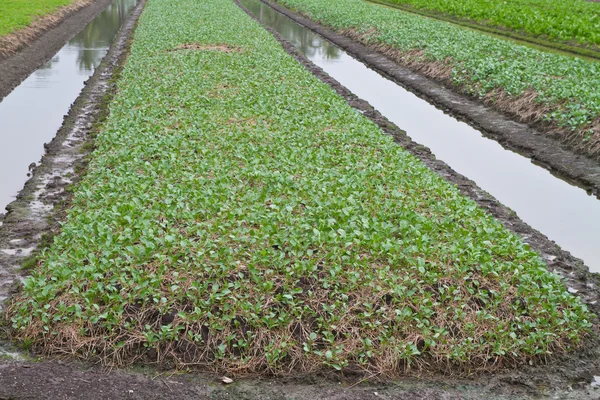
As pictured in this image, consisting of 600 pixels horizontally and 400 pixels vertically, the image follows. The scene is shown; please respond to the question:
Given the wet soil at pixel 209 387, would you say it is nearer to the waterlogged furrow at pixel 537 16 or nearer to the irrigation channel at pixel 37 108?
the irrigation channel at pixel 37 108

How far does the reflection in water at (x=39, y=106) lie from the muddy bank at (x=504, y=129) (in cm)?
1056

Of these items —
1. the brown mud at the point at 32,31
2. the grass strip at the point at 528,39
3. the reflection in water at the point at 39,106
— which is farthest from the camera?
the grass strip at the point at 528,39

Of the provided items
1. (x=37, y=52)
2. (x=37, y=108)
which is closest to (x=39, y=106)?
(x=37, y=108)

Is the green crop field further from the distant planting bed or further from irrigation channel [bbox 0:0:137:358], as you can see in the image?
the distant planting bed

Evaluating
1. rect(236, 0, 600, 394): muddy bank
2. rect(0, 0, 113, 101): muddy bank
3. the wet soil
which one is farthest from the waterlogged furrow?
the wet soil

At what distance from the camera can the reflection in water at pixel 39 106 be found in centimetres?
1266

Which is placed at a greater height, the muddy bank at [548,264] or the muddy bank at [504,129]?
the muddy bank at [504,129]

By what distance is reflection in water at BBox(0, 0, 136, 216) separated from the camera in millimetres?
12664

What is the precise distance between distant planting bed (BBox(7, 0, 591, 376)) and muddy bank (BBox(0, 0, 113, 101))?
399 inches

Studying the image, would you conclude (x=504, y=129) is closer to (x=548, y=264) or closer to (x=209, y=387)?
(x=548, y=264)

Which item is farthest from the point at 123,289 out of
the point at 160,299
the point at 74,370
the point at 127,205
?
the point at 127,205

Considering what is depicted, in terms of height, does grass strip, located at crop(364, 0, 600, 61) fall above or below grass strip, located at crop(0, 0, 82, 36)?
above

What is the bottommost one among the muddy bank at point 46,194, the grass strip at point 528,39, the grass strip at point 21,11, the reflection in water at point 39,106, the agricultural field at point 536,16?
the reflection in water at point 39,106

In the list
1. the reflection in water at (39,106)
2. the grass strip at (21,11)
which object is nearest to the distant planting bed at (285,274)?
the reflection in water at (39,106)
